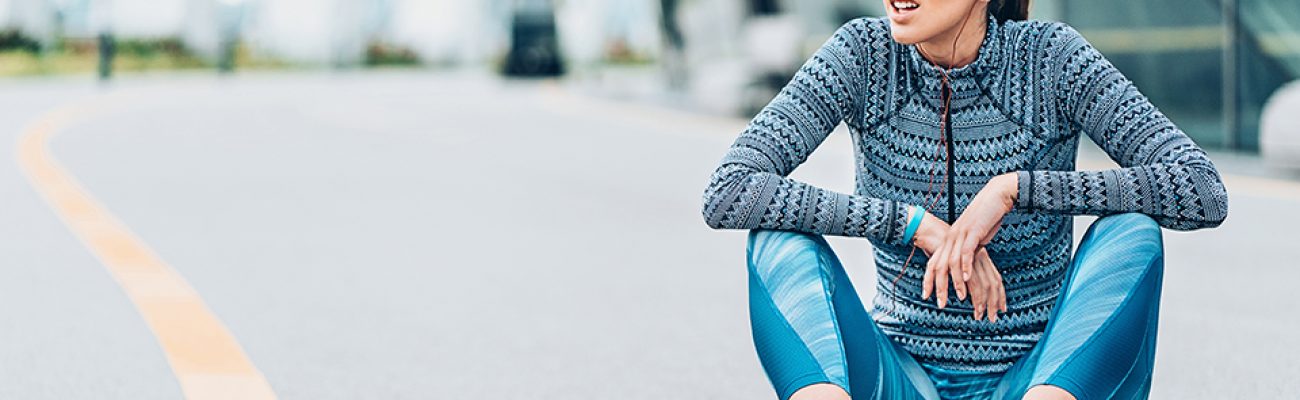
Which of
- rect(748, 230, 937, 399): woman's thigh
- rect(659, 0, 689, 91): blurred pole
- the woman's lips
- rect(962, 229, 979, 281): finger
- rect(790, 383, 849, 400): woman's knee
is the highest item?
the woman's lips

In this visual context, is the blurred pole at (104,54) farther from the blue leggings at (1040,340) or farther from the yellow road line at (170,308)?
the blue leggings at (1040,340)

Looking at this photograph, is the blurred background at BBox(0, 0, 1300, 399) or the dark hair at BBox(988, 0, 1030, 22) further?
the blurred background at BBox(0, 0, 1300, 399)

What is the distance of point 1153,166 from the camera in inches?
128

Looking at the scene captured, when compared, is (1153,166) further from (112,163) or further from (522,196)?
(112,163)

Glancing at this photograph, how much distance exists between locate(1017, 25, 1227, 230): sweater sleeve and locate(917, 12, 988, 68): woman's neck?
13 centimetres

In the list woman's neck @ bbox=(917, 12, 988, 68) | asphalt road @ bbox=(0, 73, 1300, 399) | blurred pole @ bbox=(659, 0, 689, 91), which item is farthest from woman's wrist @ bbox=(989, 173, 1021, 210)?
blurred pole @ bbox=(659, 0, 689, 91)

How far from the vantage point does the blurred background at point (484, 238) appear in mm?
5402

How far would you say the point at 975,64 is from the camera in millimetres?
3344

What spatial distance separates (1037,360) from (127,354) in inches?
127

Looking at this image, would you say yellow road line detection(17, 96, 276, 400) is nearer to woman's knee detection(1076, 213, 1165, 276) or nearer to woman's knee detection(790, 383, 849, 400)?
woman's knee detection(790, 383, 849, 400)

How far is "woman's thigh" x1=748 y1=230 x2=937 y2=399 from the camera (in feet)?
10.2

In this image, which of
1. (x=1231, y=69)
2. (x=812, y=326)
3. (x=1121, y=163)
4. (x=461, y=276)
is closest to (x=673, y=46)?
(x=1231, y=69)

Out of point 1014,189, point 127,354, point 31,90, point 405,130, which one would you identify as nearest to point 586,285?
point 127,354

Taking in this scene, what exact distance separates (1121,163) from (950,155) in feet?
0.96
